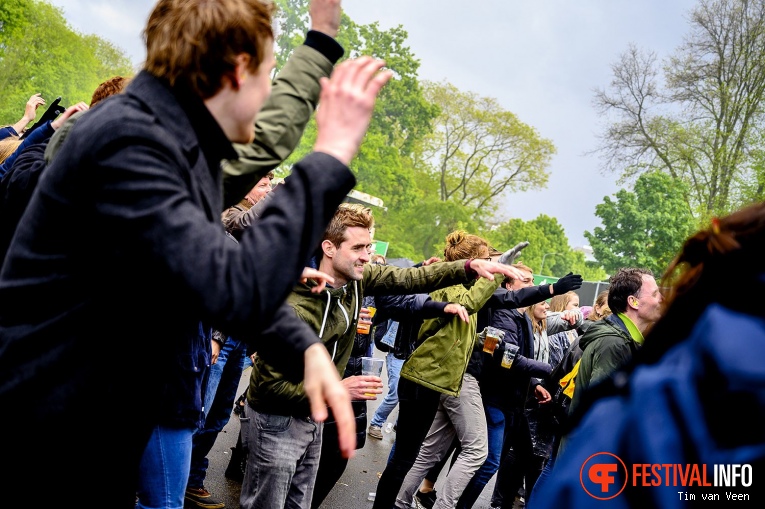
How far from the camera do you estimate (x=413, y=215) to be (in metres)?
44.6

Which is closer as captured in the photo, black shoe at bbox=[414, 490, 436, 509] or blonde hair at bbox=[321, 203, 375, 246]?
blonde hair at bbox=[321, 203, 375, 246]

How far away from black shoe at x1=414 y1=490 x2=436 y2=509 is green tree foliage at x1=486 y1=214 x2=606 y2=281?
154 ft

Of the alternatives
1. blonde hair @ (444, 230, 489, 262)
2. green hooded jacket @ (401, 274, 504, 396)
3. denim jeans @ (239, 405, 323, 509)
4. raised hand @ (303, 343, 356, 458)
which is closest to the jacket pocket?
green hooded jacket @ (401, 274, 504, 396)

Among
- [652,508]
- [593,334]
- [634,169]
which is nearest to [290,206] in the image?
[652,508]

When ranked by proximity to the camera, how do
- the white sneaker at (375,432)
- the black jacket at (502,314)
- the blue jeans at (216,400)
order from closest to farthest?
1. the blue jeans at (216,400)
2. the black jacket at (502,314)
3. the white sneaker at (375,432)

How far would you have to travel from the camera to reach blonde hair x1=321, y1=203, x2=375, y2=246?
3920mm

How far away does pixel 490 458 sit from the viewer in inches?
236

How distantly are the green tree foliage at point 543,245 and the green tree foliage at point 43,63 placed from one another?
31.4 metres

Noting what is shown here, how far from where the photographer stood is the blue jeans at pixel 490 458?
5.66 metres

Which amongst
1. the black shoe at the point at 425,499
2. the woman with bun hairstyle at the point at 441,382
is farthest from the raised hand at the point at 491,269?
the black shoe at the point at 425,499

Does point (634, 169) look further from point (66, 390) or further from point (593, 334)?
point (66, 390)

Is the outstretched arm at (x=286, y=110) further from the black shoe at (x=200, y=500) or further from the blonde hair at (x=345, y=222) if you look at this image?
the black shoe at (x=200, y=500)

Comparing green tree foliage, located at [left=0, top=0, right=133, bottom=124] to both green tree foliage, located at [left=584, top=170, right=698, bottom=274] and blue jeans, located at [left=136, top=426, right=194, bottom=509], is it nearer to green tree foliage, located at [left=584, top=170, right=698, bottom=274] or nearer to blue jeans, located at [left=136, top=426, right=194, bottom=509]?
blue jeans, located at [left=136, top=426, right=194, bottom=509]

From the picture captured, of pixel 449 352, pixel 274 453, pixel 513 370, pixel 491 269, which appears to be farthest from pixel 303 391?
pixel 513 370
